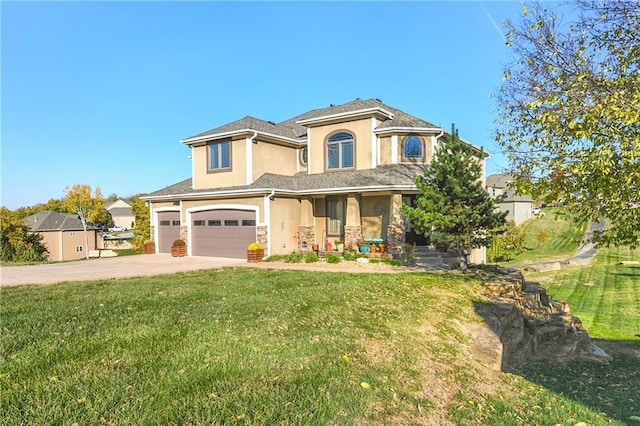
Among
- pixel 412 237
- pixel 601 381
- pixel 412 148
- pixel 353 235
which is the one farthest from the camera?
pixel 412 148

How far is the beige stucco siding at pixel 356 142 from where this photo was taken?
1752 cm

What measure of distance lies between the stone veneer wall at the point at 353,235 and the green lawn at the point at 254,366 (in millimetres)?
8414

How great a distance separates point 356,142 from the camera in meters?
17.8

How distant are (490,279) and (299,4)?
11221mm

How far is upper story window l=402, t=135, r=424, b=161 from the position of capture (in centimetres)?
1744

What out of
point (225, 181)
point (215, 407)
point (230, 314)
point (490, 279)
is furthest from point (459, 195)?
point (225, 181)

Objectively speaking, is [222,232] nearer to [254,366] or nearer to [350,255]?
[350,255]

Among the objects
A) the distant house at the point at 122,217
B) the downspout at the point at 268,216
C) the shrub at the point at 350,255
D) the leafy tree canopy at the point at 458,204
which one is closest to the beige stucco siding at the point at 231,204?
the downspout at the point at 268,216

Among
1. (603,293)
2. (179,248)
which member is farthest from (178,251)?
(603,293)

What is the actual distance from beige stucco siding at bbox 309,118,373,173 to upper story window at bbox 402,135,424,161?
1688 mm

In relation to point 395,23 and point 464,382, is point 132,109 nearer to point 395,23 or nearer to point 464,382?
point 395,23

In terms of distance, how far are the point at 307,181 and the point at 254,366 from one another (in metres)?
14.4

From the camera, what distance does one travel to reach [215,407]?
11.3ft

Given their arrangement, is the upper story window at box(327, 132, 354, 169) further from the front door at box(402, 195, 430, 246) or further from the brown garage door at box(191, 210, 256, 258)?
the brown garage door at box(191, 210, 256, 258)
